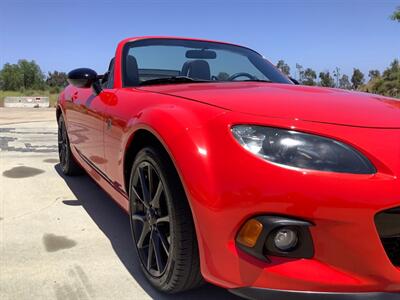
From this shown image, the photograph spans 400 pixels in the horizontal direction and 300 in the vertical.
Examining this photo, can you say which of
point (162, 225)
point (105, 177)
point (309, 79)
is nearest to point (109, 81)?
point (105, 177)

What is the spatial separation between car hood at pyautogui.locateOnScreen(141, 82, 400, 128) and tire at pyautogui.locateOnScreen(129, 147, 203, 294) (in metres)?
0.42

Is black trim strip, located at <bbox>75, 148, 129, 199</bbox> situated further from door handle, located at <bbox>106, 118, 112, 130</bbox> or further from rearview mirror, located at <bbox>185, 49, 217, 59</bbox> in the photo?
rearview mirror, located at <bbox>185, 49, 217, 59</bbox>

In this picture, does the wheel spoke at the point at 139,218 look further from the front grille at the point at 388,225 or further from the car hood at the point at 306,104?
the front grille at the point at 388,225

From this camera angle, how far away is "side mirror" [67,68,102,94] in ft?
11.8

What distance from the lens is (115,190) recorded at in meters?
3.13

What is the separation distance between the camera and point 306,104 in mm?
2104

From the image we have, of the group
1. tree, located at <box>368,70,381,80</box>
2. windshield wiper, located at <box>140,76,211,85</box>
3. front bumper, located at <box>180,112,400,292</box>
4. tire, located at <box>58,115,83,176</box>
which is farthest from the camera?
tree, located at <box>368,70,381,80</box>

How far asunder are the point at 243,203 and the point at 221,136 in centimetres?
31

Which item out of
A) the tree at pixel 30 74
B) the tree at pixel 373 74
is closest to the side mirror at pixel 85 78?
the tree at pixel 373 74

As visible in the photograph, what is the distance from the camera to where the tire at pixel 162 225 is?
2057 millimetres

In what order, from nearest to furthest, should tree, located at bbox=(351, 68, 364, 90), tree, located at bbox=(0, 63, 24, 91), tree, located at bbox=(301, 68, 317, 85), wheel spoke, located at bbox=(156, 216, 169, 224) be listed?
wheel spoke, located at bbox=(156, 216, 169, 224), tree, located at bbox=(301, 68, 317, 85), tree, located at bbox=(351, 68, 364, 90), tree, located at bbox=(0, 63, 24, 91)

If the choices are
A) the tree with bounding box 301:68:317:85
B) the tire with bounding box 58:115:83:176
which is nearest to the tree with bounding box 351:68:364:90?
the tree with bounding box 301:68:317:85

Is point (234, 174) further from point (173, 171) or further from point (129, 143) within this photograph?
point (129, 143)

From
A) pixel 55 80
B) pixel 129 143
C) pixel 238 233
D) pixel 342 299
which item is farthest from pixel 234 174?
pixel 55 80
